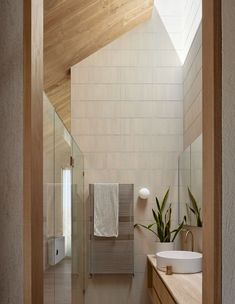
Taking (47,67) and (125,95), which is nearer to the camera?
(47,67)

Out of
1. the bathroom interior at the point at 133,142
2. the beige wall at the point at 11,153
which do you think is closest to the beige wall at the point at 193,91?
the bathroom interior at the point at 133,142

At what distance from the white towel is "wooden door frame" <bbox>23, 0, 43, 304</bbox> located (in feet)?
10.5

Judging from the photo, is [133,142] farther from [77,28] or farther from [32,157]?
[32,157]

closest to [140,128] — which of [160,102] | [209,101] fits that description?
[160,102]

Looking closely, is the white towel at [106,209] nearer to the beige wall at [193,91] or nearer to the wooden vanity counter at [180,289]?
the beige wall at [193,91]

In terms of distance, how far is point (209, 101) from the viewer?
1.50 meters

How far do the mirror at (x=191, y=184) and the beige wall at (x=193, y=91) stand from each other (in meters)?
0.16

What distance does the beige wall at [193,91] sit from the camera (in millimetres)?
3906

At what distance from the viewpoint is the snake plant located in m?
4.62

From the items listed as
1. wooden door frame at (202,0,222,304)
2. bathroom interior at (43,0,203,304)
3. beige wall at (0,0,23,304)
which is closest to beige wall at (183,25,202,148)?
bathroom interior at (43,0,203,304)

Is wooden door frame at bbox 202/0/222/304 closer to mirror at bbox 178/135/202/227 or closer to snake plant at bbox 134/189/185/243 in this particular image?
mirror at bbox 178/135/202/227
